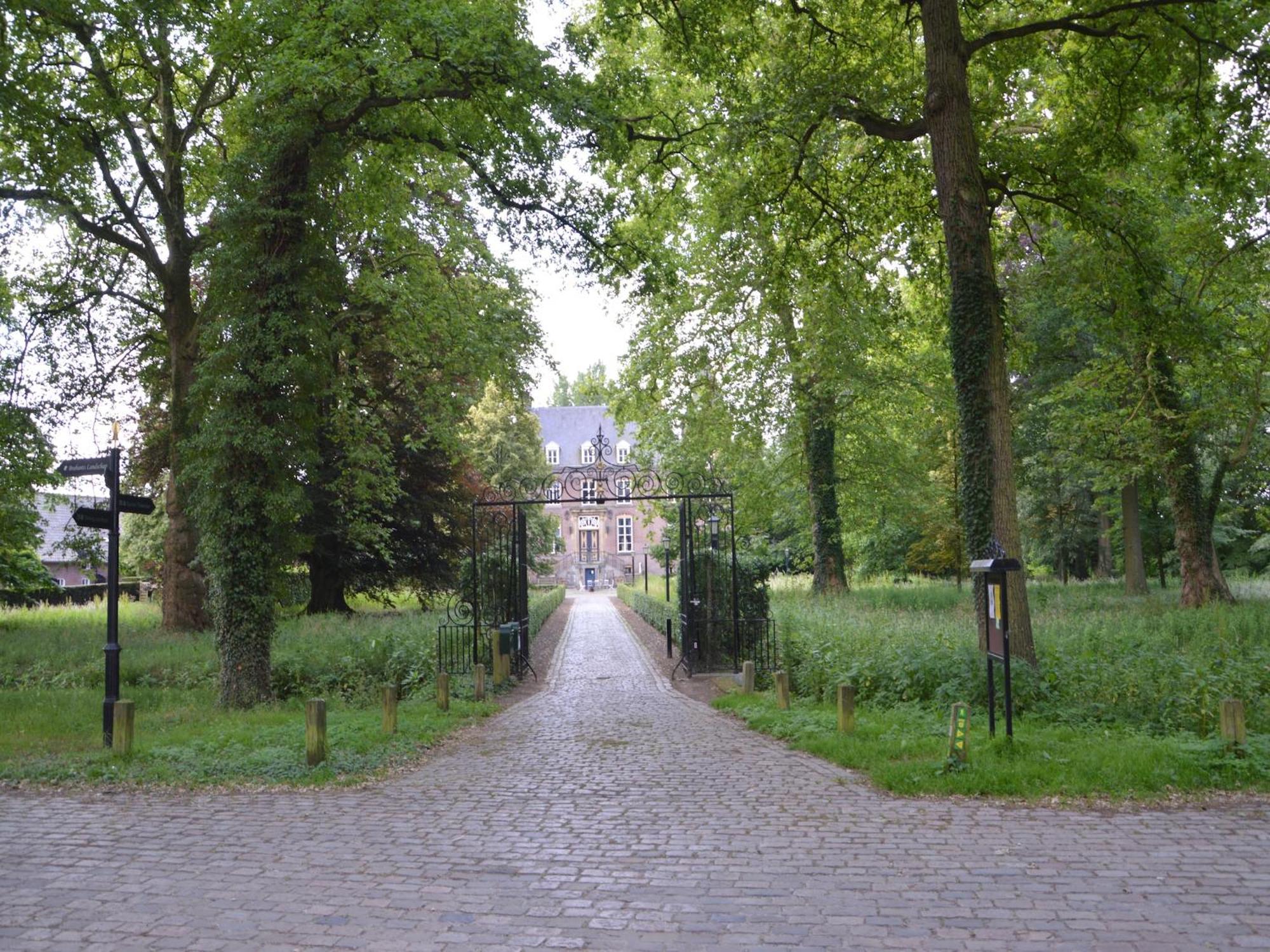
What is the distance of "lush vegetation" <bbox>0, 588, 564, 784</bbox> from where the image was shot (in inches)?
319

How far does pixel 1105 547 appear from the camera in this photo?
34.4 meters

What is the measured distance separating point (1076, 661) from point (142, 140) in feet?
60.9

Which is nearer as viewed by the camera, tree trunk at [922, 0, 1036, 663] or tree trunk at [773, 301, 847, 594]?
tree trunk at [922, 0, 1036, 663]

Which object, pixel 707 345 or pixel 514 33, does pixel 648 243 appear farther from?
pixel 707 345

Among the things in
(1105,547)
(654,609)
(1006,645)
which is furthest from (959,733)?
(1105,547)

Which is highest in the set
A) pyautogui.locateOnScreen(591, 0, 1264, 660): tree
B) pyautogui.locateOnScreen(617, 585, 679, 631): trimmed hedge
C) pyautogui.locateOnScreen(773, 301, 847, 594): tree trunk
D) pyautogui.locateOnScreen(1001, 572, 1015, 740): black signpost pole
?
pyautogui.locateOnScreen(591, 0, 1264, 660): tree

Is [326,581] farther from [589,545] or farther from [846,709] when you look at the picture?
[589,545]

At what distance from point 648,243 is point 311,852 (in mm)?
9618

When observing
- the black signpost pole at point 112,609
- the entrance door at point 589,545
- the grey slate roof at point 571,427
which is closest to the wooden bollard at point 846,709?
the black signpost pole at point 112,609

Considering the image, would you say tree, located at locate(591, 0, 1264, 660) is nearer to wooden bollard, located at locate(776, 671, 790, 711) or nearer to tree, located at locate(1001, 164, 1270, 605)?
tree, located at locate(1001, 164, 1270, 605)

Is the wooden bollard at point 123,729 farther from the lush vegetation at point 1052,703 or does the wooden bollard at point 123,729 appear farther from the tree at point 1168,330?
the tree at point 1168,330

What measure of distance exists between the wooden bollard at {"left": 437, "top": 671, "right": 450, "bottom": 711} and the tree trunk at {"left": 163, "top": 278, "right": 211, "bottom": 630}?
716cm

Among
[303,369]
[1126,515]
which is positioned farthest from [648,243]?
[1126,515]

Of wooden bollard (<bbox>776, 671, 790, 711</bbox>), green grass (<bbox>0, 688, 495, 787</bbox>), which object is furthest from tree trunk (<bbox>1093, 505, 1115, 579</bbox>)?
green grass (<bbox>0, 688, 495, 787</bbox>)
